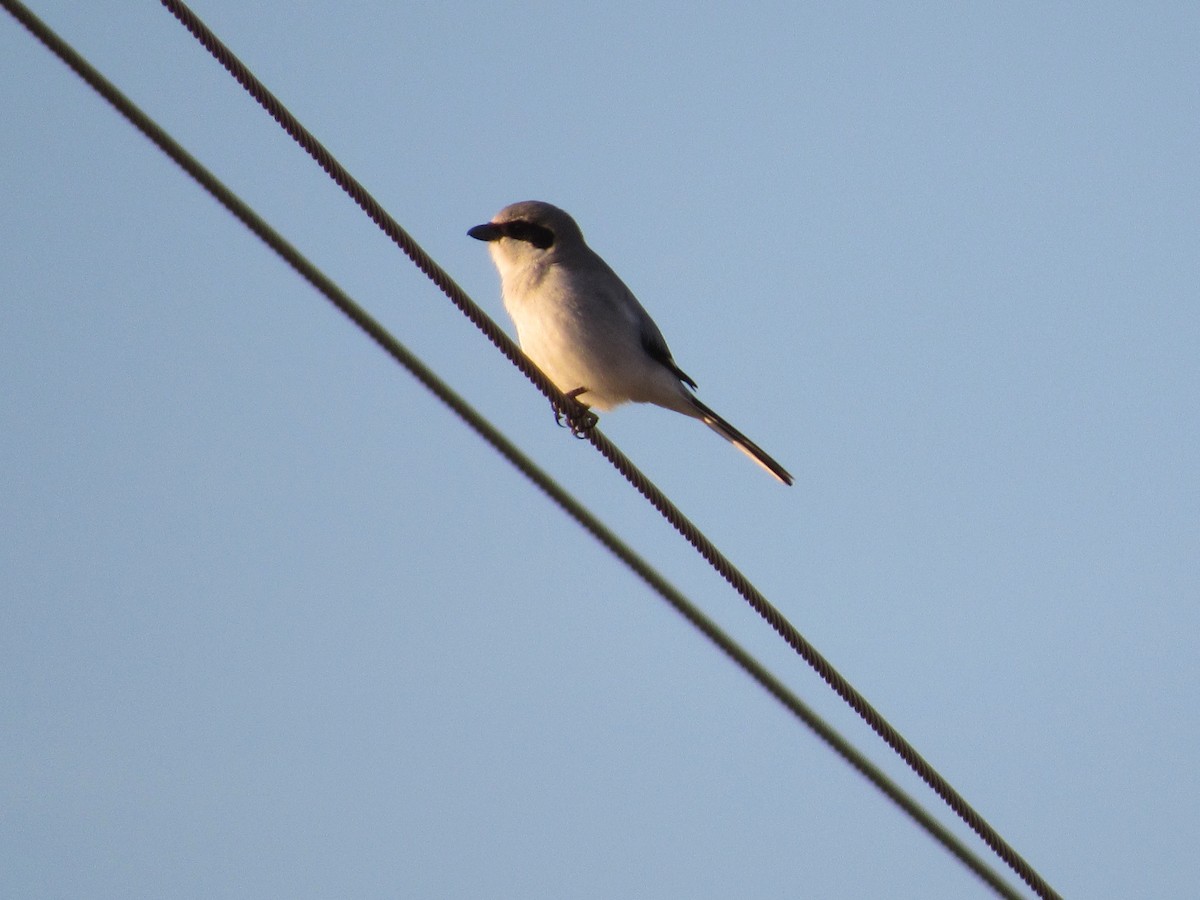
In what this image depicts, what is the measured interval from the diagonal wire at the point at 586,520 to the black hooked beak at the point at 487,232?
334cm

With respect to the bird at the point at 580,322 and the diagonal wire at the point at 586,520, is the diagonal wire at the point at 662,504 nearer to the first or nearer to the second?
the diagonal wire at the point at 586,520

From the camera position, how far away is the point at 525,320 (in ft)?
22.5

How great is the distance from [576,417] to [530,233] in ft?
5.17

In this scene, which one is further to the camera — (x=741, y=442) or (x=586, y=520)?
(x=741, y=442)

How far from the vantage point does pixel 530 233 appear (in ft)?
23.7

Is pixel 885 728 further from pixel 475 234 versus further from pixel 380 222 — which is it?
pixel 475 234

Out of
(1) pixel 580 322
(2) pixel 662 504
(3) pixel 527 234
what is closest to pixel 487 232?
(3) pixel 527 234

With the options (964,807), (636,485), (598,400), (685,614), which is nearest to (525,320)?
(598,400)

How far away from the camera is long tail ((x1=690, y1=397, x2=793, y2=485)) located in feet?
22.2

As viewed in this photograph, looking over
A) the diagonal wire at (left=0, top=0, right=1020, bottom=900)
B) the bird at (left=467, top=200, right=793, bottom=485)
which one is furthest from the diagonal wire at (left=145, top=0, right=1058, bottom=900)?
the bird at (left=467, top=200, right=793, bottom=485)

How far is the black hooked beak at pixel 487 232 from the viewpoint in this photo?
23.9ft

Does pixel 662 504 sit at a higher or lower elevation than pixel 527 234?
lower

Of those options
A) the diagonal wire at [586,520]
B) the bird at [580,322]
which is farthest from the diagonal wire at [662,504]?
the bird at [580,322]

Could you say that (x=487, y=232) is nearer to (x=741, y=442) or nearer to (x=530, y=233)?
(x=530, y=233)
